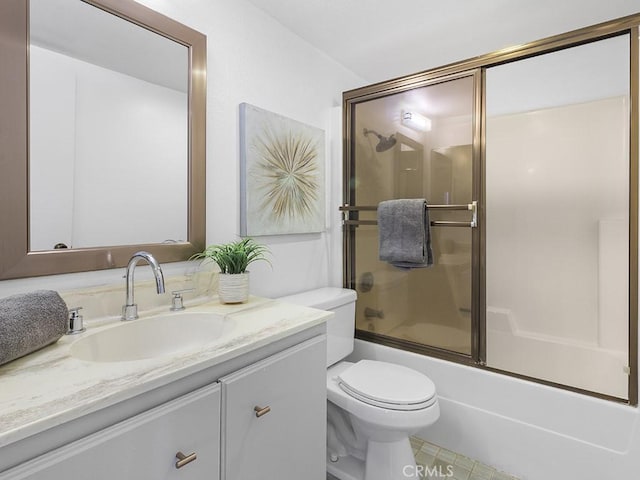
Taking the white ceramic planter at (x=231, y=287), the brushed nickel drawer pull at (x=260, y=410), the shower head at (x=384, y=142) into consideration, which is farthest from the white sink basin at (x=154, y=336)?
the shower head at (x=384, y=142)

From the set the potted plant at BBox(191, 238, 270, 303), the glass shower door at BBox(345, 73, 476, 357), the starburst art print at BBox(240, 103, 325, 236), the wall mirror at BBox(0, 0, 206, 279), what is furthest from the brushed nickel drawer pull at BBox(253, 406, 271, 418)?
the glass shower door at BBox(345, 73, 476, 357)

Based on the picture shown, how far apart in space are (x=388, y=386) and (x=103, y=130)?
1.51 metres

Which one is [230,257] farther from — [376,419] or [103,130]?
[376,419]

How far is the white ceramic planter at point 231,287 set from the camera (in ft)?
4.44

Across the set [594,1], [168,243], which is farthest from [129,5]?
[594,1]

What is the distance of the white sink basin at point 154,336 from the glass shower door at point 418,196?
1172mm

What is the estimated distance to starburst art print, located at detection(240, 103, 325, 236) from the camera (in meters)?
1.62

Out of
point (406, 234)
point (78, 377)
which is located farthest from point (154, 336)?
point (406, 234)

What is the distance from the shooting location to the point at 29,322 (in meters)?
0.81

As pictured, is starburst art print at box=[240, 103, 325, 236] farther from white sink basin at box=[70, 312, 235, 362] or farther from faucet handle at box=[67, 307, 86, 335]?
faucet handle at box=[67, 307, 86, 335]

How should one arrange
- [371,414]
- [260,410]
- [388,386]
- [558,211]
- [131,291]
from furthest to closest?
[558,211], [388,386], [371,414], [131,291], [260,410]

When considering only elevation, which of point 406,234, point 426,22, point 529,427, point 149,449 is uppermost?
point 426,22

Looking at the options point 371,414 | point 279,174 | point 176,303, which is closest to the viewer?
point 176,303

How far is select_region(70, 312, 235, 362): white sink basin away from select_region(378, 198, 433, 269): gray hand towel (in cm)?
103
